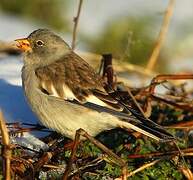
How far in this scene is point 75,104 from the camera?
15.4 ft

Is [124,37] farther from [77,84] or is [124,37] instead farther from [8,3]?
[77,84]

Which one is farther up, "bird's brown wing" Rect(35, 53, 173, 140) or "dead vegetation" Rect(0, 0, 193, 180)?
"bird's brown wing" Rect(35, 53, 173, 140)

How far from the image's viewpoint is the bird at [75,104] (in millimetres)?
4578

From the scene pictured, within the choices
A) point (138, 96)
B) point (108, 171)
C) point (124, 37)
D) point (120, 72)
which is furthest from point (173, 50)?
point (108, 171)

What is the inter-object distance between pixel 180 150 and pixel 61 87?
799mm

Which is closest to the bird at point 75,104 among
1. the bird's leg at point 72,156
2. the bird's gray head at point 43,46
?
the bird's gray head at point 43,46

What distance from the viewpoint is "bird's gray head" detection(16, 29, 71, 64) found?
17.1 feet

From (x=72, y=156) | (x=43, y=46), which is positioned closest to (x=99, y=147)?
(x=72, y=156)

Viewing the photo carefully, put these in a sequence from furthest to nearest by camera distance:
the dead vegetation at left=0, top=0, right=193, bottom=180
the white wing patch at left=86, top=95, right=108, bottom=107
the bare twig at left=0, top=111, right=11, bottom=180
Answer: the white wing patch at left=86, top=95, right=108, bottom=107, the dead vegetation at left=0, top=0, right=193, bottom=180, the bare twig at left=0, top=111, right=11, bottom=180

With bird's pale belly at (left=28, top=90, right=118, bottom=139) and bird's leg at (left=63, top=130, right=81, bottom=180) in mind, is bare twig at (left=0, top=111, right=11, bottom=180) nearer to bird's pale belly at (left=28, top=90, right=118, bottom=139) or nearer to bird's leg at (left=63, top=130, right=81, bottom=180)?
bird's leg at (left=63, top=130, right=81, bottom=180)

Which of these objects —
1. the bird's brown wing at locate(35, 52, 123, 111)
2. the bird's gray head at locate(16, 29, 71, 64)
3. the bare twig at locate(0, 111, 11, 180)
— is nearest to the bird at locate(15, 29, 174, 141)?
the bird's brown wing at locate(35, 52, 123, 111)

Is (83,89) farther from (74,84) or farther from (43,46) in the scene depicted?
(43,46)

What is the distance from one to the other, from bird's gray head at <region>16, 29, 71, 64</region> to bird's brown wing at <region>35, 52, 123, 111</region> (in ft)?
0.75

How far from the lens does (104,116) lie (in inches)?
184
